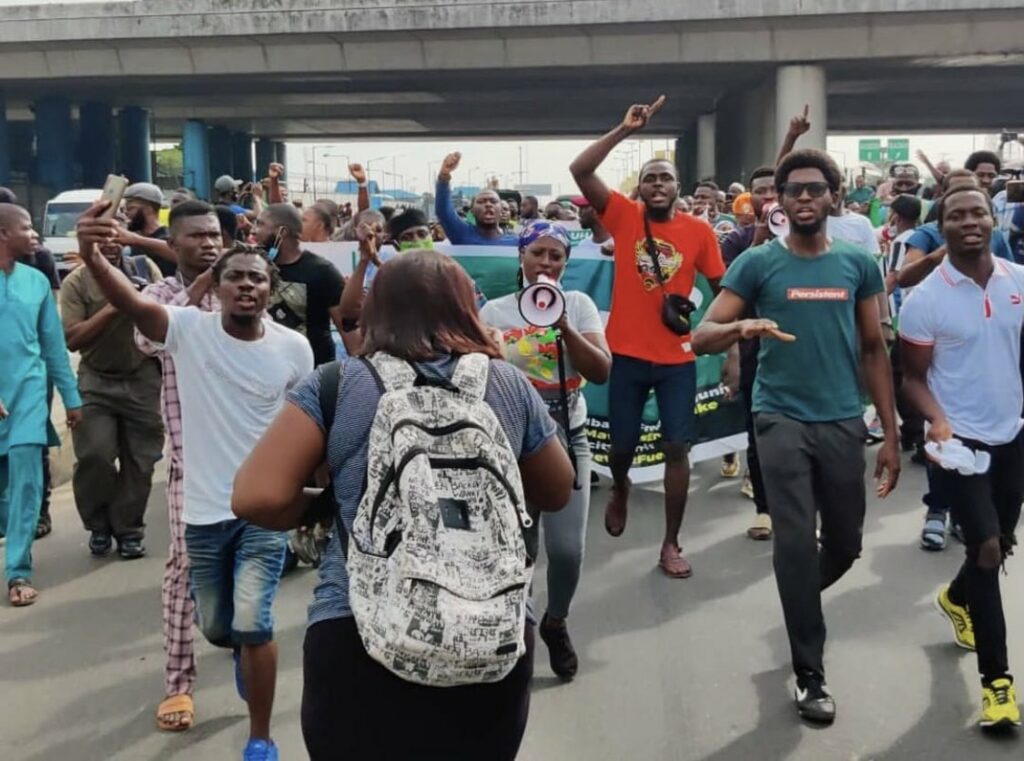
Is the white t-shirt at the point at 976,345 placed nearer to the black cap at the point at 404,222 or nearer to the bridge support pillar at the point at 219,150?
the black cap at the point at 404,222

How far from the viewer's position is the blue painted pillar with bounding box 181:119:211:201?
4547 centimetres

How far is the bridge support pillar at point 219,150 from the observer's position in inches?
1983

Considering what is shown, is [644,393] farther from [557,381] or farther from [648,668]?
[648,668]

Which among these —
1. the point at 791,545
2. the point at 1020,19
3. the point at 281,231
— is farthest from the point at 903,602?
the point at 1020,19

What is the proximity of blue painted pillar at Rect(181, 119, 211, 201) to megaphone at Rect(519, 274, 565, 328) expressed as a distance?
43.4 m

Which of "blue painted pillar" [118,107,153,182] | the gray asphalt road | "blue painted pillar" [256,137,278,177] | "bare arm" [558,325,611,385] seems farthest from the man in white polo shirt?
"blue painted pillar" [256,137,278,177]

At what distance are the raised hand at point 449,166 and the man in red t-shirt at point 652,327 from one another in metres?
2.39

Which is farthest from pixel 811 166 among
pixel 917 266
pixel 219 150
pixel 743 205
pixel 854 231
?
pixel 219 150

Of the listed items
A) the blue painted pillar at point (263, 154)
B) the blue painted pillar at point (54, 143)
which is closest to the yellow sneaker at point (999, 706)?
the blue painted pillar at point (54, 143)

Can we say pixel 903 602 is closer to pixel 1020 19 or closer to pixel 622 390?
pixel 622 390

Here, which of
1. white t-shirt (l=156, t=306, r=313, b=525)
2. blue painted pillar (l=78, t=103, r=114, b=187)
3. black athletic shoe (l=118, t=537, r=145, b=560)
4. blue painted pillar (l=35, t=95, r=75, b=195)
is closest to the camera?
white t-shirt (l=156, t=306, r=313, b=525)

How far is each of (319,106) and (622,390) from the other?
39.3 m

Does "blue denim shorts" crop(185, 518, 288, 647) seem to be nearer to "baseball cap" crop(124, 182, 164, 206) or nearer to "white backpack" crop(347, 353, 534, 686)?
"white backpack" crop(347, 353, 534, 686)

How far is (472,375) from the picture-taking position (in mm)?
2391
